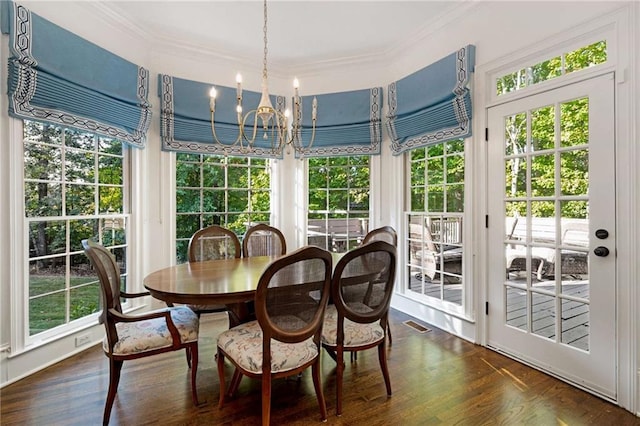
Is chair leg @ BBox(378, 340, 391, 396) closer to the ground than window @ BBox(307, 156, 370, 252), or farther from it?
closer to the ground

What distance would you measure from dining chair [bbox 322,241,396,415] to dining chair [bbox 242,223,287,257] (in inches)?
46.8

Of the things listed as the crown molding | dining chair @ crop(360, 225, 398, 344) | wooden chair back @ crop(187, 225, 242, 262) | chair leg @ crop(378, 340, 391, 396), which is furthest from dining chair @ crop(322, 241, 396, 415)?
the crown molding

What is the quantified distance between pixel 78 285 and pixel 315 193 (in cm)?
257

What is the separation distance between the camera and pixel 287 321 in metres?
1.61

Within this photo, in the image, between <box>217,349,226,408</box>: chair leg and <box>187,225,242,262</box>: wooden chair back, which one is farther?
<box>187,225,242,262</box>: wooden chair back

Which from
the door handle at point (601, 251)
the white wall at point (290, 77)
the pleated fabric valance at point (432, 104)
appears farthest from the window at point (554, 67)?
the door handle at point (601, 251)

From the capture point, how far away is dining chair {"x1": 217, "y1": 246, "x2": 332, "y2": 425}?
1.52m

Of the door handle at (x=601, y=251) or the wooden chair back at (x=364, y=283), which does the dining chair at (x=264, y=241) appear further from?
the door handle at (x=601, y=251)

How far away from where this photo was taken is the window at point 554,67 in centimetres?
199

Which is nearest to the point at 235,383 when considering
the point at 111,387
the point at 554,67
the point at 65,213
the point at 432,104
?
the point at 111,387

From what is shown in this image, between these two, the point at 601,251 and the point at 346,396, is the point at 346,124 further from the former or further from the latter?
the point at 346,396

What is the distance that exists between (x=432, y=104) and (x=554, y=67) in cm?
98

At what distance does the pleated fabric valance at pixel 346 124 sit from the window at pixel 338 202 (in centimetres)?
18

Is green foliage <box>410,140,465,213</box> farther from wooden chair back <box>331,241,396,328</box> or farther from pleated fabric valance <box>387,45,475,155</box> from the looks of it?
wooden chair back <box>331,241,396,328</box>
